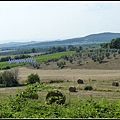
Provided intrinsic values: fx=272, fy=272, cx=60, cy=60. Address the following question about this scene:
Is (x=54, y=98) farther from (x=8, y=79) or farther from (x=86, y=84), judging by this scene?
(x=8, y=79)

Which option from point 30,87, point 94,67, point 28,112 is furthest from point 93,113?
point 94,67

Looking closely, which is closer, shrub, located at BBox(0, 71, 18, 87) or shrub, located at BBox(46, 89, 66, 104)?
shrub, located at BBox(46, 89, 66, 104)

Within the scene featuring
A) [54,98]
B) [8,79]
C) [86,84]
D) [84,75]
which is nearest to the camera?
[54,98]

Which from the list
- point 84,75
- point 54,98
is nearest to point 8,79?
point 84,75

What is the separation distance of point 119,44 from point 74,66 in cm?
3160

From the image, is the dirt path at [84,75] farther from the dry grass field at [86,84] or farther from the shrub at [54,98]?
the shrub at [54,98]

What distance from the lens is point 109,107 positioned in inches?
282

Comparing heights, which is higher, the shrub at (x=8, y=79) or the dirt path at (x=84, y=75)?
the shrub at (x=8, y=79)

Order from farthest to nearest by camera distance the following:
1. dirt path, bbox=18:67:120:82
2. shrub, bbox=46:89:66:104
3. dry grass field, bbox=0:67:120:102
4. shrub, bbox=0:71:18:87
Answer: dirt path, bbox=18:67:120:82, shrub, bbox=0:71:18:87, dry grass field, bbox=0:67:120:102, shrub, bbox=46:89:66:104

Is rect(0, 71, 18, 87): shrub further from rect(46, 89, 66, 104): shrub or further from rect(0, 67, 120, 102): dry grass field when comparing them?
rect(46, 89, 66, 104): shrub

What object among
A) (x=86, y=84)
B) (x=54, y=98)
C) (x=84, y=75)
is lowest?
(x=84, y=75)

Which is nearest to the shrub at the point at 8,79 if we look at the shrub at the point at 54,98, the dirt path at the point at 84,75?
the dirt path at the point at 84,75

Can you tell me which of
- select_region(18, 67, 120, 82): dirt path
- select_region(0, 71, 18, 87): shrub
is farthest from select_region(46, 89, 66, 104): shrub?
select_region(18, 67, 120, 82): dirt path

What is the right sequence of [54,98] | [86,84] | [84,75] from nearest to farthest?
[54,98] → [86,84] → [84,75]
